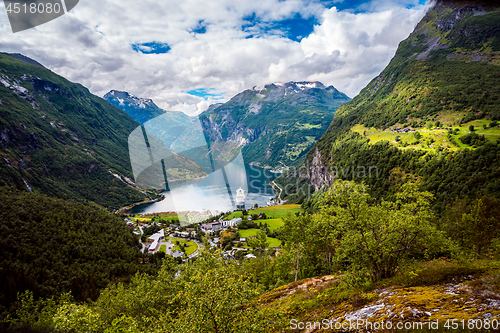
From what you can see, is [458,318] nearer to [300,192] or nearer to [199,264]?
[199,264]

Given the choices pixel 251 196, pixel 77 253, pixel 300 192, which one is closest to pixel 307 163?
pixel 300 192

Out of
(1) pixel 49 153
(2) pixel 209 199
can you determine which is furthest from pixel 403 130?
(1) pixel 49 153

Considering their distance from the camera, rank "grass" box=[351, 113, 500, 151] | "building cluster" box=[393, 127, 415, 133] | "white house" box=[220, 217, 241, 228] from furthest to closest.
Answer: "building cluster" box=[393, 127, 415, 133], "white house" box=[220, 217, 241, 228], "grass" box=[351, 113, 500, 151]

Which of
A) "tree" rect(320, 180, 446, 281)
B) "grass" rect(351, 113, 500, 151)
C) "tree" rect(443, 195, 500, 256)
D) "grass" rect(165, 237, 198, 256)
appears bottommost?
"grass" rect(165, 237, 198, 256)

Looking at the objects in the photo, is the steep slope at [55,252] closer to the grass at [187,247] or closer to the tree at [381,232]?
the grass at [187,247]

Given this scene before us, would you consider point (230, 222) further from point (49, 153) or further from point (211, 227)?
point (49, 153)

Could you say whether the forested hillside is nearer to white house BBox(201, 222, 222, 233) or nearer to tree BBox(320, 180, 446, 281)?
white house BBox(201, 222, 222, 233)

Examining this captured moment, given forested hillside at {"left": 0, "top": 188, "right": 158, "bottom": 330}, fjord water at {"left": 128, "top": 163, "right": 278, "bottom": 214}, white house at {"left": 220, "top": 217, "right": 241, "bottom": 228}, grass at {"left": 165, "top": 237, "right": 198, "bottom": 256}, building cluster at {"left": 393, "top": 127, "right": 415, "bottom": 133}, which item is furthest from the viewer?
fjord water at {"left": 128, "top": 163, "right": 278, "bottom": 214}

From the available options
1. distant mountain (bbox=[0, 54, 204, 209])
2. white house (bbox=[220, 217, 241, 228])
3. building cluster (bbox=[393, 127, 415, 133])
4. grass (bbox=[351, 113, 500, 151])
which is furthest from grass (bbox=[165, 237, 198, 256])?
building cluster (bbox=[393, 127, 415, 133])
